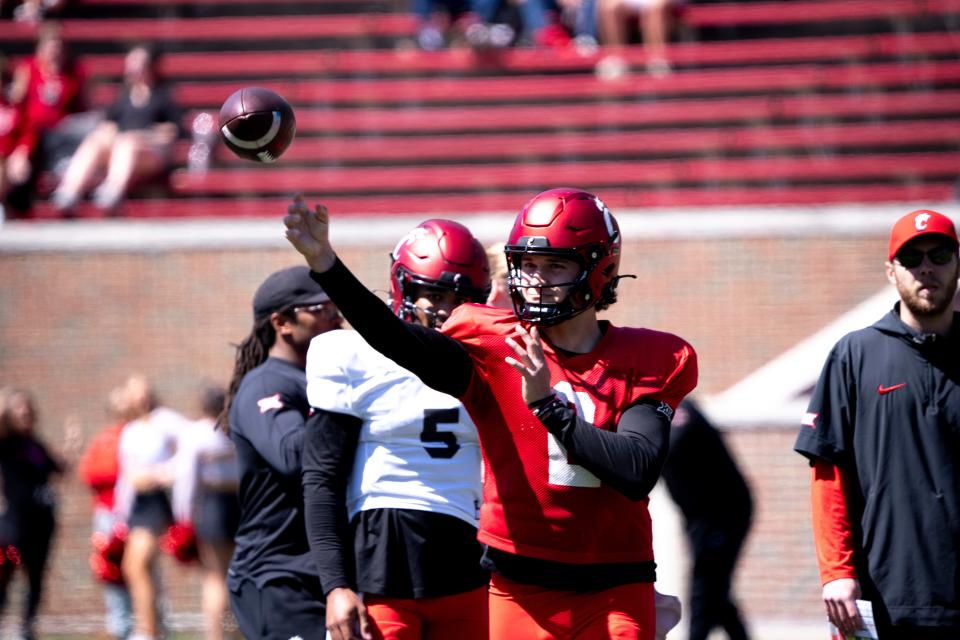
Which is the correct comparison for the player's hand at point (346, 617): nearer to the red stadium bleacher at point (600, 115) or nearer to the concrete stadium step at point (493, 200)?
the concrete stadium step at point (493, 200)

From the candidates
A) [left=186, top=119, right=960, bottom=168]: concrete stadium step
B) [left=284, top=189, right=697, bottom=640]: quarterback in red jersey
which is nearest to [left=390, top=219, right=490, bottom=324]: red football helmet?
[left=284, top=189, right=697, bottom=640]: quarterback in red jersey

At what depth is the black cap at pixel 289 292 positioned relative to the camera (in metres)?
4.59

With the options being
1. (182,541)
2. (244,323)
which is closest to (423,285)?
(182,541)

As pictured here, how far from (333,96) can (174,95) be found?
1550 millimetres

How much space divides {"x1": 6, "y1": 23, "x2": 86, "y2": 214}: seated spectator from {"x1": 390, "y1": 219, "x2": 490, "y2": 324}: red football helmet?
30.1 ft

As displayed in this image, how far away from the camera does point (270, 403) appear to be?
14.1 feet

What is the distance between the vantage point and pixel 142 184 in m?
12.6

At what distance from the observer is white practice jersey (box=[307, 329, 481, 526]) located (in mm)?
3896

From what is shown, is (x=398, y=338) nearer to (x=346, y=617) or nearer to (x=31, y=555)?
(x=346, y=617)

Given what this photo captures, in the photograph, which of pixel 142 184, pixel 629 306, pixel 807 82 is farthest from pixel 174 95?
pixel 807 82

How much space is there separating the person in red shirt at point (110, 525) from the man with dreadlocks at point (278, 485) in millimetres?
5366

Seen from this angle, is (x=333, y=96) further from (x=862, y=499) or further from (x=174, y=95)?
(x=862, y=499)

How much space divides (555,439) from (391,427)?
0.74m

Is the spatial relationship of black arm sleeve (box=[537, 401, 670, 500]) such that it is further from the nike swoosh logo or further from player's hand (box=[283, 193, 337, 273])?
the nike swoosh logo
